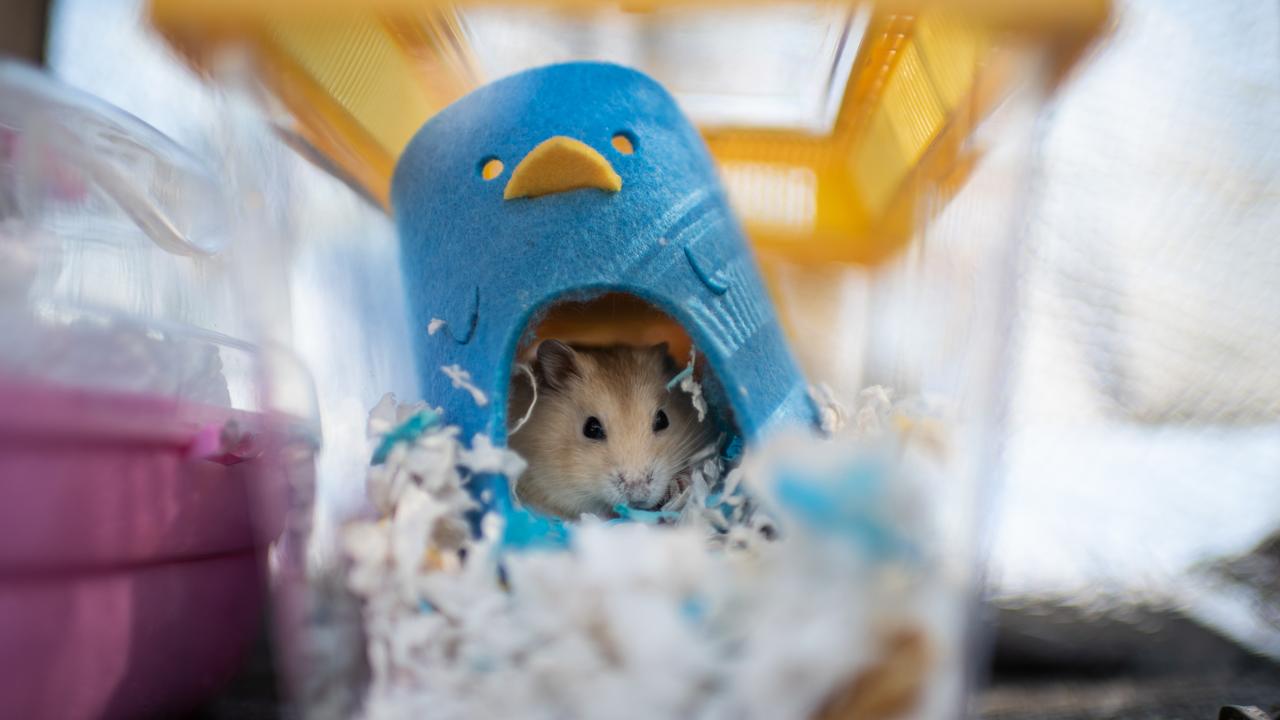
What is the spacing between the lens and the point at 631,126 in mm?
1459

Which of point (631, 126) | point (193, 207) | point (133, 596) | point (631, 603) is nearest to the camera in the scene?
point (631, 603)

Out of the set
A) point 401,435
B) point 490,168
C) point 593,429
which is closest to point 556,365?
point 593,429

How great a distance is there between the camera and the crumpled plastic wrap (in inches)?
30.9

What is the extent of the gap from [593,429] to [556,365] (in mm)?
173

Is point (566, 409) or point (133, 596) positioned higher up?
point (566, 409)

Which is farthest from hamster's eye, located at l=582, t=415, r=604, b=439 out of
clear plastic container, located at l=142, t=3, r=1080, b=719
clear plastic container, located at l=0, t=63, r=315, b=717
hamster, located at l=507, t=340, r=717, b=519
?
clear plastic container, located at l=0, t=63, r=315, b=717

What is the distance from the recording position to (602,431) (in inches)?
71.6

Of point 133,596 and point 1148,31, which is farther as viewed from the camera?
point 1148,31

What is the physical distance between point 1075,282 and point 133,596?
6.77ft

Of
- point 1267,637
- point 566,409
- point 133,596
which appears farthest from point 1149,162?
point 133,596

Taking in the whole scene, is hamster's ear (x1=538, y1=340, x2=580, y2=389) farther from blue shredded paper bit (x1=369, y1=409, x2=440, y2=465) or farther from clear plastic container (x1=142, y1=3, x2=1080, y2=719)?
blue shredded paper bit (x1=369, y1=409, x2=440, y2=465)

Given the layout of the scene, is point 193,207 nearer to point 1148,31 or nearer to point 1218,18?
point 1148,31

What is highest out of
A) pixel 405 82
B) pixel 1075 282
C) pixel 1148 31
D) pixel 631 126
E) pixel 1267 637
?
pixel 1148 31

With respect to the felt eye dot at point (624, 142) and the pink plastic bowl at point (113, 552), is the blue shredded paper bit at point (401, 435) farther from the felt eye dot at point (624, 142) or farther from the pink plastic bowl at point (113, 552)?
the felt eye dot at point (624, 142)
